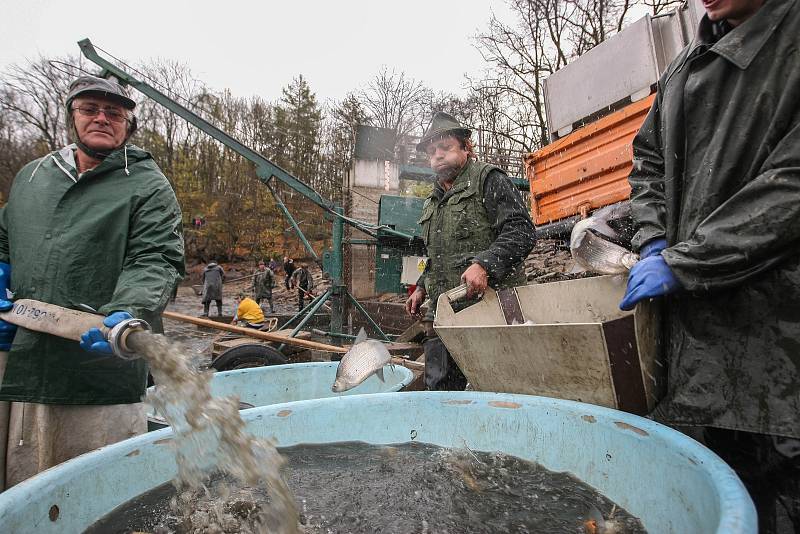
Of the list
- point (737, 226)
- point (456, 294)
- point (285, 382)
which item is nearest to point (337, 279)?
point (285, 382)

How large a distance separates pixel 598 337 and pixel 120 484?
162 centimetres

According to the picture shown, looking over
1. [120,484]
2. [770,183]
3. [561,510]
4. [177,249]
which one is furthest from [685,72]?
[120,484]

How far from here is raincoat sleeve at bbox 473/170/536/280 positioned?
96.4 inches

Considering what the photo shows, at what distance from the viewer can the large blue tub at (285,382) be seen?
3135 mm

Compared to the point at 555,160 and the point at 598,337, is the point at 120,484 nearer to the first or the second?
the point at 598,337

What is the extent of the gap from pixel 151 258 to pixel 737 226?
2.03 m

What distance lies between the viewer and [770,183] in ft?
3.51

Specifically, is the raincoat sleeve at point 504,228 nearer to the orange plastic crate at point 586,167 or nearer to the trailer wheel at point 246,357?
the orange plastic crate at point 586,167

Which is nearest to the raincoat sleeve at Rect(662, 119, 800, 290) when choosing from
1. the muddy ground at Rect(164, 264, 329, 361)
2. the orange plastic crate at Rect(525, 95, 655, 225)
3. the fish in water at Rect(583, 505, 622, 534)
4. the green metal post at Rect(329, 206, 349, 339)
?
the fish in water at Rect(583, 505, 622, 534)

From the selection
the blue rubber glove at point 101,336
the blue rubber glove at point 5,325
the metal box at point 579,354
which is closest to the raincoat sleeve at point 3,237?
the blue rubber glove at point 5,325

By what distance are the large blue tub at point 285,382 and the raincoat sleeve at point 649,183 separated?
1.89m

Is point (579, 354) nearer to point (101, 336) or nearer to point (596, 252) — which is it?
point (596, 252)

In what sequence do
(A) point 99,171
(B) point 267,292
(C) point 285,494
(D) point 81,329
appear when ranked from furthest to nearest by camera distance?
(B) point 267,292, (A) point 99,171, (D) point 81,329, (C) point 285,494

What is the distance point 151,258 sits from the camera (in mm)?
1893
